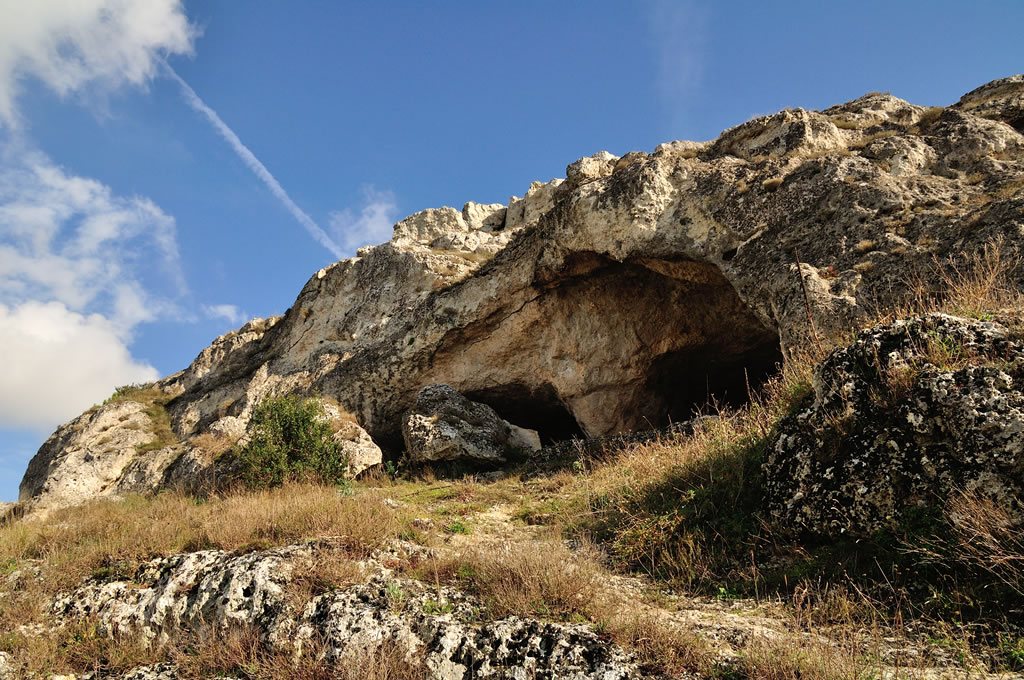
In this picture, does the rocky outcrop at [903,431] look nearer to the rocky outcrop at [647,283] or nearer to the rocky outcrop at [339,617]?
the rocky outcrop at [339,617]

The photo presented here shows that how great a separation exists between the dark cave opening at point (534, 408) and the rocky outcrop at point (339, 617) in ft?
35.0

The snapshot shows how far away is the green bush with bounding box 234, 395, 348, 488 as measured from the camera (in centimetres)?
1250

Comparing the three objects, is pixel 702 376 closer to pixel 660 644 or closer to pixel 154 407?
pixel 660 644

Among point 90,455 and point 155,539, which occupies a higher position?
point 90,455

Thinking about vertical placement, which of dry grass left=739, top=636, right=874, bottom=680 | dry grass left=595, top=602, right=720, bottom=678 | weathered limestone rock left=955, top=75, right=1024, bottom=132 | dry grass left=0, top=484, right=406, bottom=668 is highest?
weathered limestone rock left=955, top=75, right=1024, bottom=132

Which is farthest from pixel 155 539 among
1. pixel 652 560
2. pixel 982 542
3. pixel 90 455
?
pixel 90 455

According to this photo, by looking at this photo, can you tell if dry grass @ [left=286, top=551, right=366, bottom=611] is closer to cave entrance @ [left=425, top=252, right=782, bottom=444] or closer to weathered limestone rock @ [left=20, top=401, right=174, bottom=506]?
cave entrance @ [left=425, top=252, right=782, bottom=444]

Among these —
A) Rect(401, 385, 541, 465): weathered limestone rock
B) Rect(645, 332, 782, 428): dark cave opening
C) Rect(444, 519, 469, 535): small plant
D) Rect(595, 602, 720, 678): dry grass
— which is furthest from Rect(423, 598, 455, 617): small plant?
Rect(645, 332, 782, 428): dark cave opening

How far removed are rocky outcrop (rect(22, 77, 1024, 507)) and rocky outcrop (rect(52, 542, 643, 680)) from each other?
763 cm

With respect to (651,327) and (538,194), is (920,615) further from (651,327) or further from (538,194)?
(538,194)

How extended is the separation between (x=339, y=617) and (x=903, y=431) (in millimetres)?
5346

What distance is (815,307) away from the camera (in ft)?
34.4

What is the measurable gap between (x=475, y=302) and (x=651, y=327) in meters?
4.97

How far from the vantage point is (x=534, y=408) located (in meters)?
18.0
